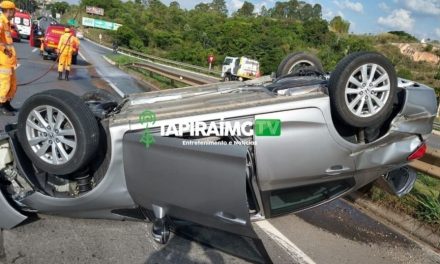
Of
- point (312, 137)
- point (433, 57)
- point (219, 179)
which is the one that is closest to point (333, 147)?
point (312, 137)

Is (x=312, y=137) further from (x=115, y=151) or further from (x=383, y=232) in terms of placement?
(x=383, y=232)

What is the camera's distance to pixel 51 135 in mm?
3127

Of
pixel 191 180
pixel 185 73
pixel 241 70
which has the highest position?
pixel 191 180

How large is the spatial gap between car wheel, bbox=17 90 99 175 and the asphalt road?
0.57 m

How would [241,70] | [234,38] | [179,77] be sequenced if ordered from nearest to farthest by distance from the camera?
[179,77] < [241,70] < [234,38]

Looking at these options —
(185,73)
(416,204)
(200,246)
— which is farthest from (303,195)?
(185,73)

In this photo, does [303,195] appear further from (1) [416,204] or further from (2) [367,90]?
(1) [416,204]

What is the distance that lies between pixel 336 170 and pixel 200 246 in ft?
4.00

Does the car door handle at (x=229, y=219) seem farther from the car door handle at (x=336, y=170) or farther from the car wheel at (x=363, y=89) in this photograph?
the car wheel at (x=363, y=89)

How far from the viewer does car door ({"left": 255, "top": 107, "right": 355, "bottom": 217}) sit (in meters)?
2.86

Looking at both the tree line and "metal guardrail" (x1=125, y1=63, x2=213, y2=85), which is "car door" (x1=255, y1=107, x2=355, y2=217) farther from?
the tree line

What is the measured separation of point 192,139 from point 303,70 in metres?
2.00

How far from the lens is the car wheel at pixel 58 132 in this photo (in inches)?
117

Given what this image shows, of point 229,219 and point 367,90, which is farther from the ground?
point 367,90
